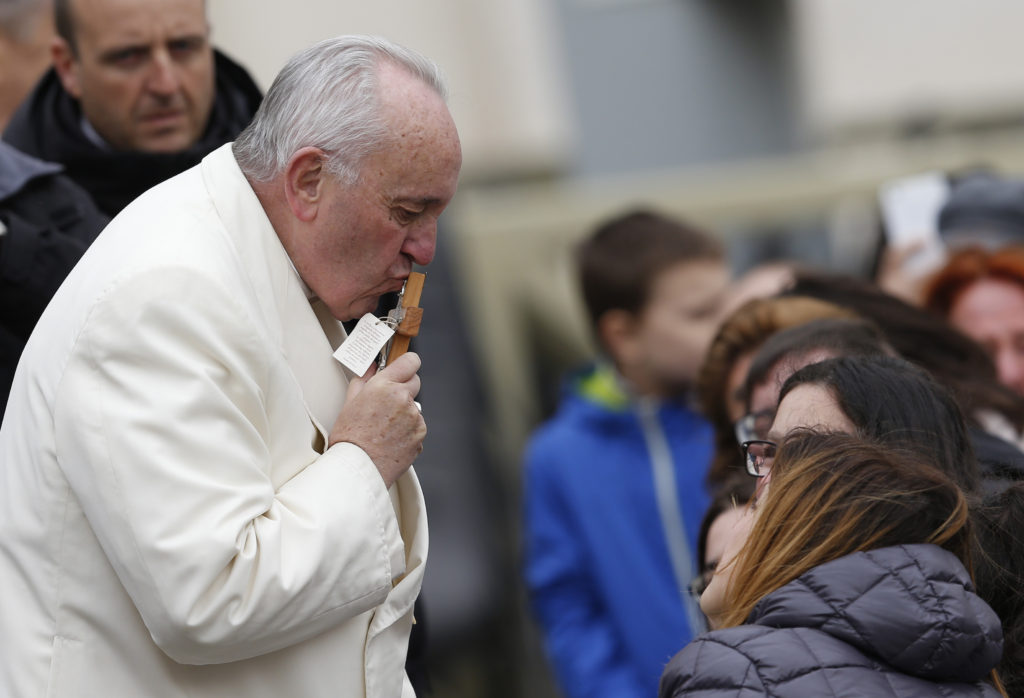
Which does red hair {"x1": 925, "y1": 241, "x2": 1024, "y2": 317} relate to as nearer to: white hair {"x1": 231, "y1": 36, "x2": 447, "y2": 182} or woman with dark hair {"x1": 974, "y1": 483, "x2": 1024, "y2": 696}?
woman with dark hair {"x1": 974, "y1": 483, "x2": 1024, "y2": 696}

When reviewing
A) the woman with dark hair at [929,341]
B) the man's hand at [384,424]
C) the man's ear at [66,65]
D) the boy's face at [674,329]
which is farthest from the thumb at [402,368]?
the boy's face at [674,329]

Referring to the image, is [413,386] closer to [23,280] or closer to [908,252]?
[23,280]

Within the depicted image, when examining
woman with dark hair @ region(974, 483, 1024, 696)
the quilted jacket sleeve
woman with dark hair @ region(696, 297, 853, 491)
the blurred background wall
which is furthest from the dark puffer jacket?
the blurred background wall

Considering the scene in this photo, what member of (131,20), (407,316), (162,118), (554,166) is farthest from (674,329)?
(554,166)

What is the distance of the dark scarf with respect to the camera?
8.72ft

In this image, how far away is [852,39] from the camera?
10.7 m

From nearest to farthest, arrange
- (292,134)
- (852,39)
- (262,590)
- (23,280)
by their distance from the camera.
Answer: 1. (262,590)
2. (292,134)
3. (23,280)
4. (852,39)

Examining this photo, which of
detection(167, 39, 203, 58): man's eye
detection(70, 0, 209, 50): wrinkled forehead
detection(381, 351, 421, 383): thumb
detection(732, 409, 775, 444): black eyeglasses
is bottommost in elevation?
detection(732, 409, 775, 444): black eyeglasses

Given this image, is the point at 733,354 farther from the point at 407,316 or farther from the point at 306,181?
the point at 306,181

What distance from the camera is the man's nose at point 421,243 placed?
1.94 metres

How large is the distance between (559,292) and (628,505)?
332 cm

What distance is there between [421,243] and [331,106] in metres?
0.23

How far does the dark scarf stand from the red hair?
1.85 m

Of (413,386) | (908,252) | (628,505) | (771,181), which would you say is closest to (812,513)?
(413,386)
